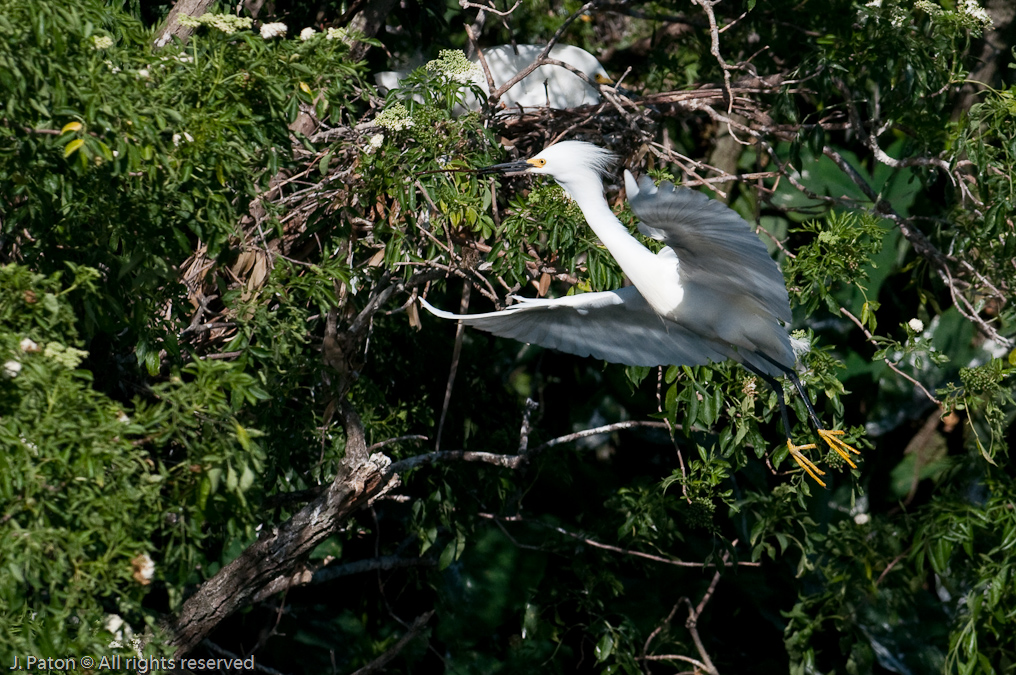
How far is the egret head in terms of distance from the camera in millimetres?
2611

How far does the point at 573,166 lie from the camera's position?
2.63 meters

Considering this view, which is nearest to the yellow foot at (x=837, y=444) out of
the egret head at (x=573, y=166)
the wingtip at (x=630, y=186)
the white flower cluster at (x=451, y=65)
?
the egret head at (x=573, y=166)

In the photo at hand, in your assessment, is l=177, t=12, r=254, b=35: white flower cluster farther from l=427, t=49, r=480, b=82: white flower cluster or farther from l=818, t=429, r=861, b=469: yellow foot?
l=818, t=429, r=861, b=469: yellow foot

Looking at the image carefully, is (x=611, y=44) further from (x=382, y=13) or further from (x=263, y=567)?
(x=263, y=567)

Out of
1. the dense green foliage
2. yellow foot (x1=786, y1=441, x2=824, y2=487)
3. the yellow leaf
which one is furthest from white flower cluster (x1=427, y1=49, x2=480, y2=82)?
yellow foot (x1=786, y1=441, x2=824, y2=487)

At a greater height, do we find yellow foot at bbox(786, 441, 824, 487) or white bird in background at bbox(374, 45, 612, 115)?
white bird in background at bbox(374, 45, 612, 115)

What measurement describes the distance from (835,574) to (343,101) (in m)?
2.84

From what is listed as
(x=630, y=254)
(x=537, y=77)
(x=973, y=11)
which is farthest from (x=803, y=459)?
(x=537, y=77)

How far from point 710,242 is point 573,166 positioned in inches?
19.3

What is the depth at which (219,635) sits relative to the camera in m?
4.16

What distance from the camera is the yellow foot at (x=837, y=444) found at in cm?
283

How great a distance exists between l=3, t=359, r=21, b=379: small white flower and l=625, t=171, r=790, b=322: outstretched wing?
122 cm

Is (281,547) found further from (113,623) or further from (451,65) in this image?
(451,65)

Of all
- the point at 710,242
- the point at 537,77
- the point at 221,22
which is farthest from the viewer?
the point at 537,77
